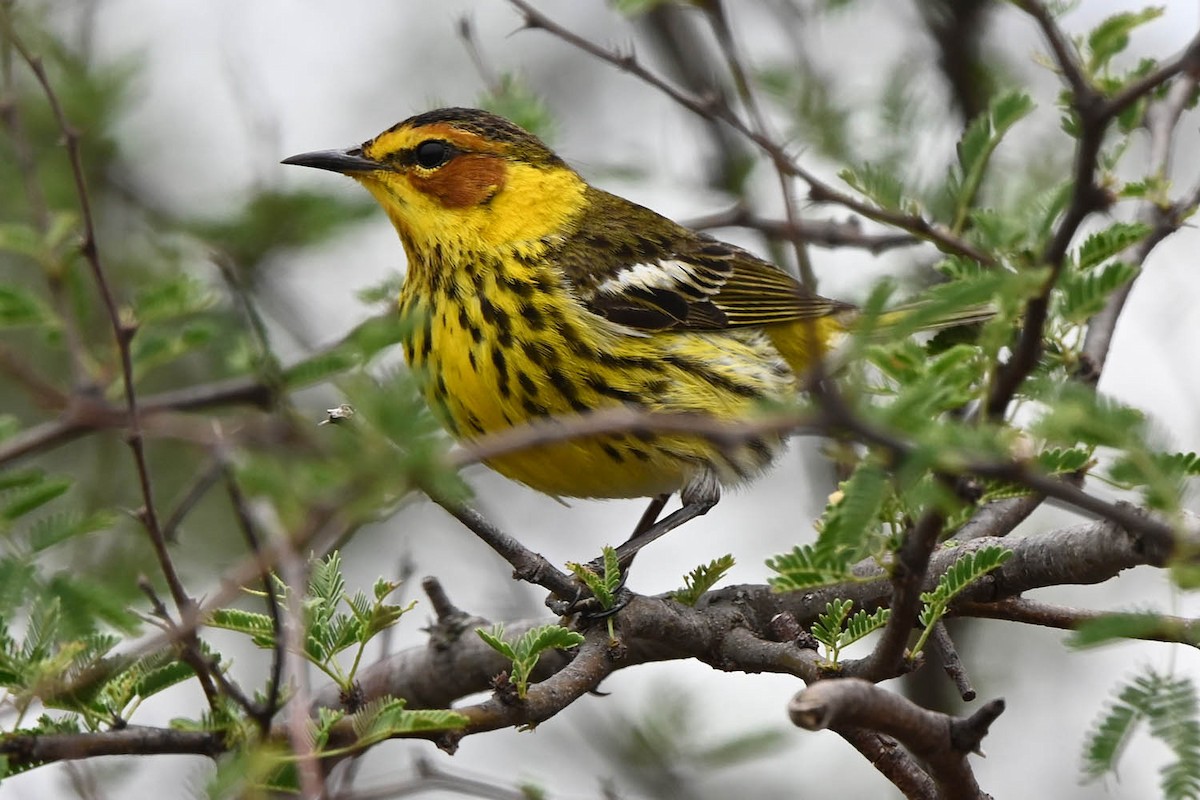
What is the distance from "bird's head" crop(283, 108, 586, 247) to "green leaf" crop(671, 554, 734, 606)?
172cm

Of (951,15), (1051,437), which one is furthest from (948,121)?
(1051,437)

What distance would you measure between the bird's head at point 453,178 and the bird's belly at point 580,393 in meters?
0.46

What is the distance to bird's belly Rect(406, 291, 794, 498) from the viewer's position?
→ 15.6ft

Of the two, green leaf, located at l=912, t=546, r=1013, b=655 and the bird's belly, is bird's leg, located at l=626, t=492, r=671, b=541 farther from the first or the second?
green leaf, located at l=912, t=546, r=1013, b=655

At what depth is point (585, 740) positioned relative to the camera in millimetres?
6934

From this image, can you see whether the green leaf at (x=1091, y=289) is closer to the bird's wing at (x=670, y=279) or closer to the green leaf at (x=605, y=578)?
the green leaf at (x=605, y=578)

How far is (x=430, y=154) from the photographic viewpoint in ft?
17.7

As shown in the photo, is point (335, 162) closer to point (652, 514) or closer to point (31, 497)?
point (652, 514)

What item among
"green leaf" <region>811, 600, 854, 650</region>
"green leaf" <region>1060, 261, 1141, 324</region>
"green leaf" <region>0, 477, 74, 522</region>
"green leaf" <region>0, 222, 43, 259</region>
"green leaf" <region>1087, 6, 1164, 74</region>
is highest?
"green leaf" <region>1087, 6, 1164, 74</region>

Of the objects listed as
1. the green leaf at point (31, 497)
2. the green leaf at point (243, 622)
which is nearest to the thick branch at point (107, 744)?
the green leaf at point (243, 622)

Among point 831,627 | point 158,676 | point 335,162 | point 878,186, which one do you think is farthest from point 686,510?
point 158,676

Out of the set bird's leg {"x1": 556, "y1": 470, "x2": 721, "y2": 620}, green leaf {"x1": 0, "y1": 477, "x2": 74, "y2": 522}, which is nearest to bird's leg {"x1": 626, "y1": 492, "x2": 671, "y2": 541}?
bird's leg {"x1": 556, "y1": 470, "x2": 721, "y2": 620}

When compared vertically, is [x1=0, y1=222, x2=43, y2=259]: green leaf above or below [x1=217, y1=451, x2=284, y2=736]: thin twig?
above

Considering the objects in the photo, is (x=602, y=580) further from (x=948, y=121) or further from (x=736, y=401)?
(x=948, y=121)
